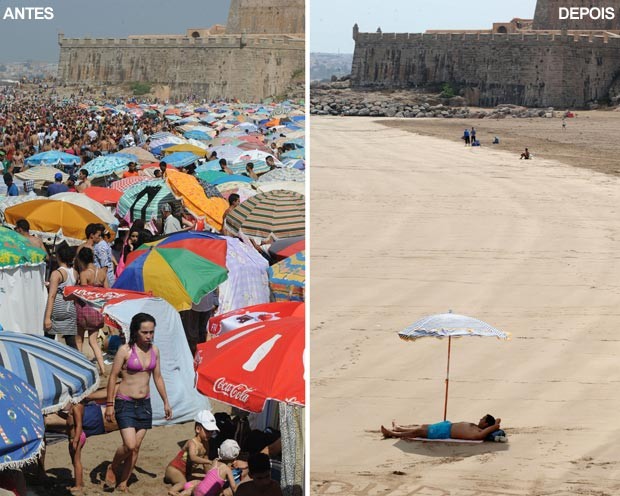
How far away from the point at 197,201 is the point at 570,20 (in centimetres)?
5196

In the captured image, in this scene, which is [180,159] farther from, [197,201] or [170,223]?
[170,223]

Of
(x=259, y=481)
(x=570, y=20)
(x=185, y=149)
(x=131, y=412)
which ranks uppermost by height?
(x=570, y=20)

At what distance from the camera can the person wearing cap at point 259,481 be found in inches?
185

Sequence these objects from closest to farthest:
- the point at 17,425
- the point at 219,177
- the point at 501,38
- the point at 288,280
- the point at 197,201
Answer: the point at 17,425 < the point at 288,280 < the point at 197,201 < the point at 219,177 < the point at 501,38

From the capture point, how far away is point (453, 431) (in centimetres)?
642

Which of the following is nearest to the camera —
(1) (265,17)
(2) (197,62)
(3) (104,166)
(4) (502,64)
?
(3) (104,166)

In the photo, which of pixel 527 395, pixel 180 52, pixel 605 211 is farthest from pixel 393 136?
pixel 180 52

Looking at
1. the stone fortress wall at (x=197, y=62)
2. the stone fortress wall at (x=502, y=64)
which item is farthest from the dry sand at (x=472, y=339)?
the stone fortress wall at (x=197, y=62)

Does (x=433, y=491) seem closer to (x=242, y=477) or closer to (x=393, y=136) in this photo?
(x=242, y=477)

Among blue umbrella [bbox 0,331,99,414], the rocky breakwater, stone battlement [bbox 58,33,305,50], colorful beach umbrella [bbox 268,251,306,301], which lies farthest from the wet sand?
stone battlement [bbox 58,33,305,50]

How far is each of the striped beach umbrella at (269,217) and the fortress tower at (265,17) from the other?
63.7 metres

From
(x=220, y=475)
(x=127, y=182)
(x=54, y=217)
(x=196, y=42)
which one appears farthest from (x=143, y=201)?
(x=196, y=42)

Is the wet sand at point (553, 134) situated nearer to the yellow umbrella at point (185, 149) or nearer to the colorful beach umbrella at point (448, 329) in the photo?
the yellow umbrella at point (185, 149)

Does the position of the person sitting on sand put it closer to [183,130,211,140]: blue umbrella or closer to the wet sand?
the wet sand
